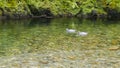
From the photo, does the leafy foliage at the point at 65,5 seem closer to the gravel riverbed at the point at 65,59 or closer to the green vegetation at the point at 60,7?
the green vegetation at the point at 60,7

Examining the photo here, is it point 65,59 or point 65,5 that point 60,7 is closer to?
point 65,5

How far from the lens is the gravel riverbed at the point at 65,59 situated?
49.1 ft

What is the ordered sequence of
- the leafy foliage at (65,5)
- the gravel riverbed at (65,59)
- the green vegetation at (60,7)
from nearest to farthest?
the gravel riverbed at (65,59) → the green vegetation at (60,7) → the leafy foliage at (65,5)

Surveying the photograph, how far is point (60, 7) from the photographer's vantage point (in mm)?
48906

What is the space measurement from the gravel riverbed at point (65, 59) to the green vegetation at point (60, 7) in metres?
25.7

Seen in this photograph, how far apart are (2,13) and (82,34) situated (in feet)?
58.3

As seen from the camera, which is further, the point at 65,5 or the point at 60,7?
the point at 65,5

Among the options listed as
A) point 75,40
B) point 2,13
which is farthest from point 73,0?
point 75,40

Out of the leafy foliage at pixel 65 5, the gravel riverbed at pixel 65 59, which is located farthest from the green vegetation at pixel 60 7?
the gravel riverbed at pixel 65 59

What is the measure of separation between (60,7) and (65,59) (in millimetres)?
32952

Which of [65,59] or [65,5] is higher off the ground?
[65,59]

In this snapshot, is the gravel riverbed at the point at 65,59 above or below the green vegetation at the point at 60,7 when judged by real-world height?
above

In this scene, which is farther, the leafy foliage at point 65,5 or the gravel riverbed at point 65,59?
the leafy foliage at point 65,5

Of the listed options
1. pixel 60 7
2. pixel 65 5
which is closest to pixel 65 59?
pixel 60 7
